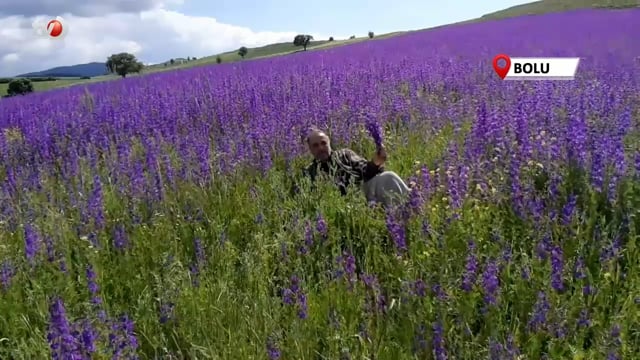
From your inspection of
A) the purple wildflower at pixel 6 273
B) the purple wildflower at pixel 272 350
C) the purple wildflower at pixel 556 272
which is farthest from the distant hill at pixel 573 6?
the purple wildflower at pixel 6 273

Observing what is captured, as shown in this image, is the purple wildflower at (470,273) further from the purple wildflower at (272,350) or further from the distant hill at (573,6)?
the distant hill at (573,6)

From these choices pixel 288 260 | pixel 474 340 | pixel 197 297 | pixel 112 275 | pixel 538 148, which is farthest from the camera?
pixel 538 148

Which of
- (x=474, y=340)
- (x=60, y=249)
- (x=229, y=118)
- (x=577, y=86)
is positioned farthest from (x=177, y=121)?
(x=474, y=340)

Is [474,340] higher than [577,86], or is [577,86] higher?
[577,86]

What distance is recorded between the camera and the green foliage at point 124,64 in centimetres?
5353

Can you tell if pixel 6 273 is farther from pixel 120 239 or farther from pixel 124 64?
pixel 124 64

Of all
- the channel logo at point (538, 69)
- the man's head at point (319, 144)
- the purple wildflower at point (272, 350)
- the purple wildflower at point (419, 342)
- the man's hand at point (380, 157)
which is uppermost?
the channel logo at point (538, 69)

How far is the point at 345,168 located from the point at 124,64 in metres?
56.6

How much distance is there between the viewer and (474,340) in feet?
5.70

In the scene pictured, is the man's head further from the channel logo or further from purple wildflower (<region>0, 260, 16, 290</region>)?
the channel logo

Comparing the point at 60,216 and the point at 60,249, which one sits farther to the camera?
the point at 60,216

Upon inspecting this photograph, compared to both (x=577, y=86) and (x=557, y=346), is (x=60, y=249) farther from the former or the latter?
(x=577, y=86)

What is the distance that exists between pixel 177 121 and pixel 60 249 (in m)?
3.19

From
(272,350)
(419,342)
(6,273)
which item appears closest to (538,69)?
(419,342)
